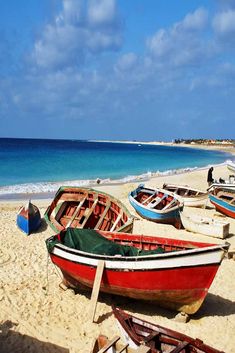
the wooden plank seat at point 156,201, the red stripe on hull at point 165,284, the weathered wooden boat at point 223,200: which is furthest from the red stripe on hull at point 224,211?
the red stripe on hull at point 165,284

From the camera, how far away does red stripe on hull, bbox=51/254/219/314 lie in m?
8.66

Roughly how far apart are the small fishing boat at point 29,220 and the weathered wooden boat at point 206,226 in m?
6.35

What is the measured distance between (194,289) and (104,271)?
86.0 inches

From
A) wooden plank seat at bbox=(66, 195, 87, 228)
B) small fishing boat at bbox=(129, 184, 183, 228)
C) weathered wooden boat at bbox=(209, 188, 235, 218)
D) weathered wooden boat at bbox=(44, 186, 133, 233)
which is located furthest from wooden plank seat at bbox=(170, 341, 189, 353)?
weathered wooden boat at bbox=(209, 188, 235, 218)

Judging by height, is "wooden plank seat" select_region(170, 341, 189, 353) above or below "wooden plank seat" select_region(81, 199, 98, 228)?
below

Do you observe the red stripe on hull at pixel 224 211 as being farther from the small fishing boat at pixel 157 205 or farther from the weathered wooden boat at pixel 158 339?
the weathered wooden boat at pixel 158 339

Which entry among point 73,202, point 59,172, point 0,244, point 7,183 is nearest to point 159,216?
point 73,202

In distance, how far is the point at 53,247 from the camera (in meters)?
10.0

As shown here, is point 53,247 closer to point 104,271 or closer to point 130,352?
point 104,271

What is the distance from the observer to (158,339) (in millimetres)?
6602

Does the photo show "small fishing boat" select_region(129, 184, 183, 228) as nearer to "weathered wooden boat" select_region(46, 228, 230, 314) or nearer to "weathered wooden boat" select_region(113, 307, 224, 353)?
"weathered wooden boat" select_region(46, 228, 230, 314)

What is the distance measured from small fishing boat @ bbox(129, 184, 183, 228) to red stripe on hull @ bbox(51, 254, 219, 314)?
26.0 ft

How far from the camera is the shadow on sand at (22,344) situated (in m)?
7.60

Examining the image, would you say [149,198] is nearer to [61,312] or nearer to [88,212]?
[88,212]
